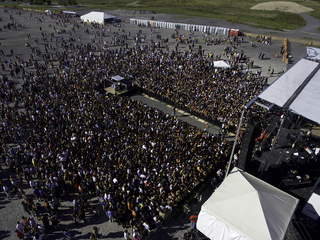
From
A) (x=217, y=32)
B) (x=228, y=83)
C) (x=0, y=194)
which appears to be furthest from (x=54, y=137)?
(x=217, y=32)

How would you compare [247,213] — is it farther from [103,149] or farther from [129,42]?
[129,42]

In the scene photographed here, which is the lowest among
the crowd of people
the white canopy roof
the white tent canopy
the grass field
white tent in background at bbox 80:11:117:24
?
the crowd of people

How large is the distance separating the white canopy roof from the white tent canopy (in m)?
4.78

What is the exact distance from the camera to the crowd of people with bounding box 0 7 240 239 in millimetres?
11633

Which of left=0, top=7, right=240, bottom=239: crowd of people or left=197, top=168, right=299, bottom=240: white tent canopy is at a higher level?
left=197, top=168, right=299, bottom=240: white tent canopy

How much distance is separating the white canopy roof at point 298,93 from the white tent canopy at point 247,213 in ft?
15.7

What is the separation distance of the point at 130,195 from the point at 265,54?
38684mm

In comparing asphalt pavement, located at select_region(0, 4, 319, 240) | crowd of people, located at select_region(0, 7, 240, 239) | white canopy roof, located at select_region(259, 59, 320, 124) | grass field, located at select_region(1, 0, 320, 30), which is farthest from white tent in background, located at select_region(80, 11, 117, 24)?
white canopy roof, located at select_region(259, 59, 320, 124)

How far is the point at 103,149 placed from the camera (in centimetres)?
1551

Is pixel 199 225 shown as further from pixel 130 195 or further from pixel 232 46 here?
pixel 232 46

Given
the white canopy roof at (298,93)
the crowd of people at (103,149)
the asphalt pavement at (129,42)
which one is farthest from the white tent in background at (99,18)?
the white canopy roof at (298,93)

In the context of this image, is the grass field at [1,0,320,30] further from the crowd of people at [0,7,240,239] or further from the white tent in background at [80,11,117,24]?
the crowd of people at [0,7,240,239]

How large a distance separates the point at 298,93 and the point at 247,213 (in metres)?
8.63

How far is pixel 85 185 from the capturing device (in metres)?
12.8
